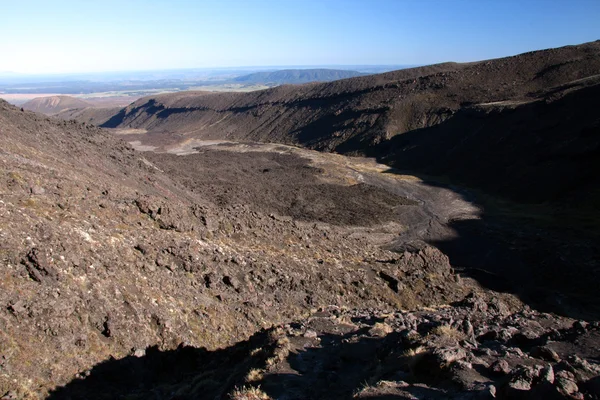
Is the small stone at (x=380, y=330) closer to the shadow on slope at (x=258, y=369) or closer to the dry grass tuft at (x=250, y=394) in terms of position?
the shadow on slope at (x=258, y=369)

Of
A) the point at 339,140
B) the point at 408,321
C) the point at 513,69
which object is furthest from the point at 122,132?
the point at 408,321

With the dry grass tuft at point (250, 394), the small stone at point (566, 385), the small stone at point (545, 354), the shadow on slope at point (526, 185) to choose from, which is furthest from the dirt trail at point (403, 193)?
the small stone at point (566, 385)

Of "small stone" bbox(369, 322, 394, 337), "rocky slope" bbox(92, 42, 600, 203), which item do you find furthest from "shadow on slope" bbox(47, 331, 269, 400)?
"rocky slope" bbox(92, 42, 600, 203)

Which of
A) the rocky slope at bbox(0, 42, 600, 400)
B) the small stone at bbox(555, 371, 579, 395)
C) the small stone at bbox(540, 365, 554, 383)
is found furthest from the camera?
the rocky slope at bbox(0, 42, 600, 400)

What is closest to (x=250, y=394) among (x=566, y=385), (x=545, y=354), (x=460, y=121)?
(x=566, y=385)

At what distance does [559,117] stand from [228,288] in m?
39.7

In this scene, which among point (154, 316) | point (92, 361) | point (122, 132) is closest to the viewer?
point (92, 361)

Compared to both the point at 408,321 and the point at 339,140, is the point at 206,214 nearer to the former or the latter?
the point at 408,321

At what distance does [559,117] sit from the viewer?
130 feet

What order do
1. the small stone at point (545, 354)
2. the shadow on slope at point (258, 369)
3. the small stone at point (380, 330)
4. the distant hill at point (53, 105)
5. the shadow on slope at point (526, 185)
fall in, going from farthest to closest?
the distant hill at point (53, 105) < the shadow on slope at point (526, 185) < the small stone at point (380, 330) < the small stone at point (545, 354) < the shadow on slope at point (258, 369)

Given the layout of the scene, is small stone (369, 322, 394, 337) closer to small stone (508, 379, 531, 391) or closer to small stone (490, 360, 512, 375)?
small stone (490, 360, 512, 375)

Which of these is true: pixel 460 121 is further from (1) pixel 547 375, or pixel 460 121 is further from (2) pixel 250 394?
(2) pixel 250 394

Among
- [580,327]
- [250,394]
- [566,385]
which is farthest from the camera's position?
[580,327]

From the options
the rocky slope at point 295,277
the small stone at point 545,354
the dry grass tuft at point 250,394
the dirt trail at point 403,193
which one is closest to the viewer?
the dry grass tuft at point 250,394
